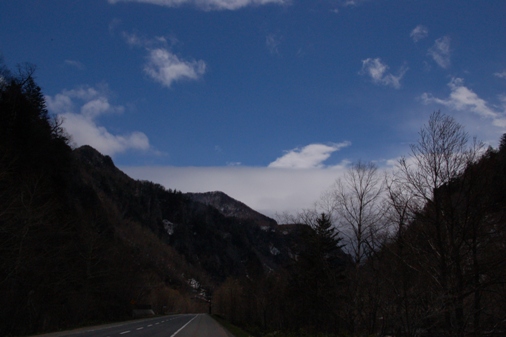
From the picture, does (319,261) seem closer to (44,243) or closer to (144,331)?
(144,331)

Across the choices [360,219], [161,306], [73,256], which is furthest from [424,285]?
[161,306]

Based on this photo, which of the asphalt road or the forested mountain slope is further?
the forested mountain slope

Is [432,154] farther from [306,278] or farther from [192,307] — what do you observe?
[192,307]

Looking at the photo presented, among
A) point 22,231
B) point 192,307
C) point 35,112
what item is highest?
point 35,112

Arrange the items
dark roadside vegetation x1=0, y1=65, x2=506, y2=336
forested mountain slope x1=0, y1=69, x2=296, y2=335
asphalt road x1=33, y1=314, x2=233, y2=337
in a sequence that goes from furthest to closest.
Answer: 1. forested mountain slope x1=0, y1=69, x2=296, y2=335
2. asphalt road x1=33, y1=314, x2=233, y2=337
3. dark roadside vegetation x1=0, y1=65, x2=506, y2=336

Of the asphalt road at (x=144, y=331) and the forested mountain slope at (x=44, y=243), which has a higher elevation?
the forested mountain slope at (x=44, y=243)

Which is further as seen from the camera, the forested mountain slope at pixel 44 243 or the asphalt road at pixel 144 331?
the forested mountain slope at pixel 44 243

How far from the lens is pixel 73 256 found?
42219 mm

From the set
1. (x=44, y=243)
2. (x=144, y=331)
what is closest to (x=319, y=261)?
(x=144, y=331)

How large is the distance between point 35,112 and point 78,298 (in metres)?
25.2

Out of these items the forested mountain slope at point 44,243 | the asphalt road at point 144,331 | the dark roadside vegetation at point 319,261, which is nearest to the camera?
the dark roadside vegetation at point 319,261

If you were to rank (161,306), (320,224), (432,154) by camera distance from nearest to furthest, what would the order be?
(432,154), (320,224), (161,306)

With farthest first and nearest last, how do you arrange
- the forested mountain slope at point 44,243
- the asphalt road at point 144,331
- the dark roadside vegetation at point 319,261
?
the forested mountain slope at point 44,243 → the asphalt road at point 144,331 → the dark roadside vegetation at point 319,261

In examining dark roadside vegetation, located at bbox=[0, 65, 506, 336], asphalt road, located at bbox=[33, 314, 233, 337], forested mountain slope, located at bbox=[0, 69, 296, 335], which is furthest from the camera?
forested mountain slope, located at bbox=[0, 69, 296, 335]
